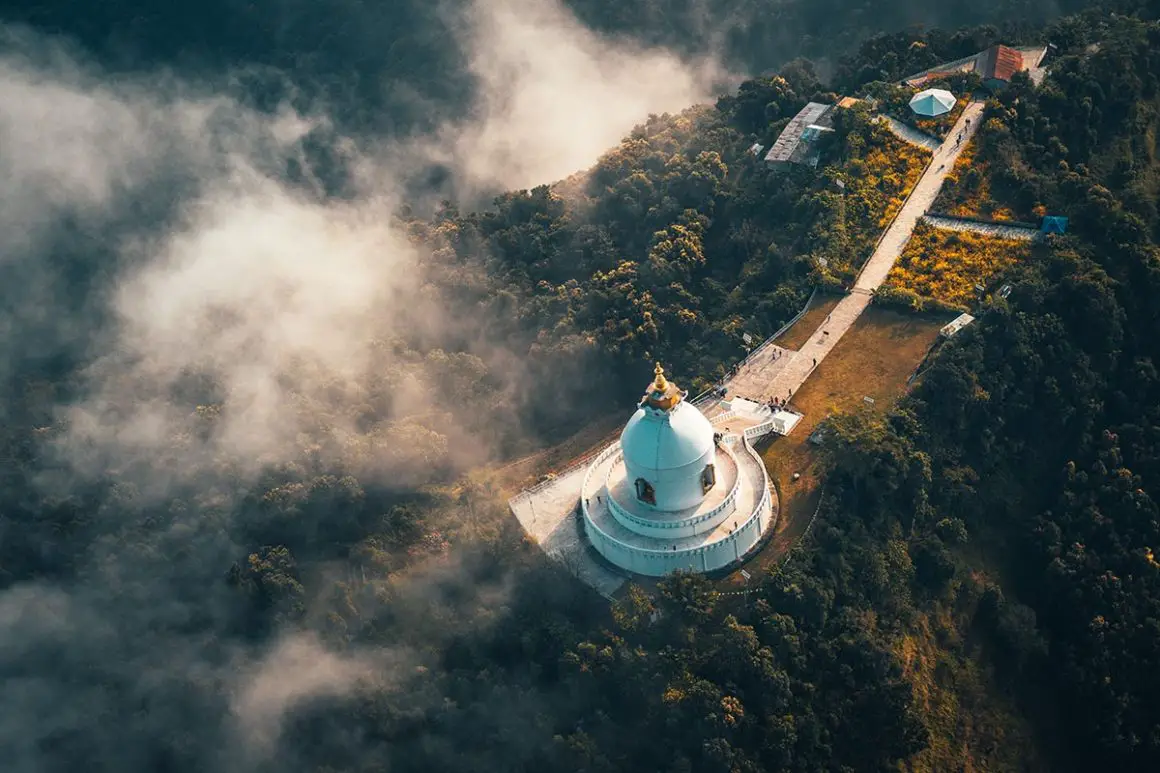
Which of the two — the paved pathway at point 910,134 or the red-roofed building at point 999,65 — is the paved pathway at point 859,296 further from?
the red-roofed building at point 999,65

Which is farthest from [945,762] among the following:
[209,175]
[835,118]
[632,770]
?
[209,175]

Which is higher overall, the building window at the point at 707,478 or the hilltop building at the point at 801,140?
the hilltop building at the point at 801,140

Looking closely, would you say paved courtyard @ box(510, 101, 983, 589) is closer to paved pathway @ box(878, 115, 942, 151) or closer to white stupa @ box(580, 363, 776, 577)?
paved pathway @ box(878, 115, 942, 151)

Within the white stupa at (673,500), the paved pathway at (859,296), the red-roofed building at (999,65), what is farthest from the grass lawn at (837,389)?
the red-roofed building at (999,65)

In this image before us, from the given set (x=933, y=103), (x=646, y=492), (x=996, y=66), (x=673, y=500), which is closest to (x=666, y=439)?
(x=646, y=492)

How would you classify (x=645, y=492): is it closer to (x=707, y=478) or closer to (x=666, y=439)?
(x=707, y=478)

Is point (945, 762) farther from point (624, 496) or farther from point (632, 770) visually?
point (624, 496)
